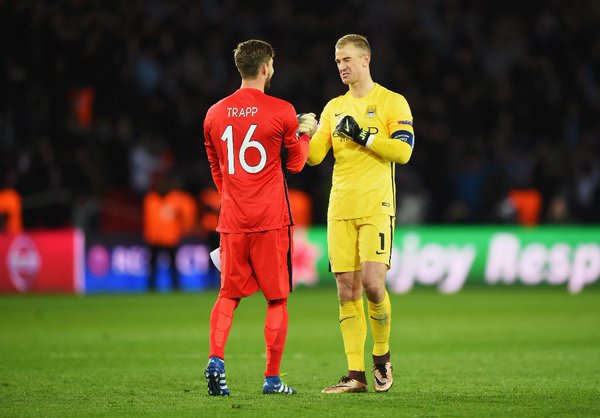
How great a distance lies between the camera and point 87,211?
20.3m

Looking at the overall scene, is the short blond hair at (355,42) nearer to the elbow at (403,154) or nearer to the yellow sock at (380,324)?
the elbow at (403,154)

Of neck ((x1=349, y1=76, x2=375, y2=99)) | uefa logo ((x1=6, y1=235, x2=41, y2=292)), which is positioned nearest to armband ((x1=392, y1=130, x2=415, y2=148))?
neck ((x1=349, y1=76, x2=375, y2=99))

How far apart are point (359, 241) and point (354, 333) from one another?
0.65 meters

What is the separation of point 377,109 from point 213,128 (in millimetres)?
1289

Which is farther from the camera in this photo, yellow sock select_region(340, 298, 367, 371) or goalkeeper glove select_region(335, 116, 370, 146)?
yellow sock select_region(340, 298, 367, 371)

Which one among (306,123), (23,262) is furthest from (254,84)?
(23,262)

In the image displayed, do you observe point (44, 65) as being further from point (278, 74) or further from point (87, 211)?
point (278, 74)

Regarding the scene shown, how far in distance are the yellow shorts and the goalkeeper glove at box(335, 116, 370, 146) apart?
0.58 metres

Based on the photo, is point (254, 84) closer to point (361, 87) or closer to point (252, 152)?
point (252, 152)

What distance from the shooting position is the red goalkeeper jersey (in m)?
7.47

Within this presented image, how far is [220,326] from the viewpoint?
7.46 metres

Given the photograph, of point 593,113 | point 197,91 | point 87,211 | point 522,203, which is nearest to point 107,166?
point 87,211

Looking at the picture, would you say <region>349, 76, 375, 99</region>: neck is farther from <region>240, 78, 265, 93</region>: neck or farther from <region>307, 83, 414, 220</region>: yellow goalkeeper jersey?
<region>240, 78, 265, 93</region>: neck

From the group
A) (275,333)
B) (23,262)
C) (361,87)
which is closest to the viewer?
(275,333)
